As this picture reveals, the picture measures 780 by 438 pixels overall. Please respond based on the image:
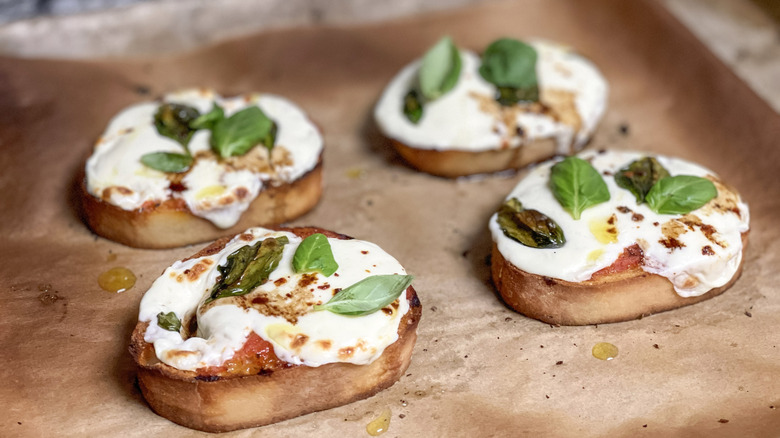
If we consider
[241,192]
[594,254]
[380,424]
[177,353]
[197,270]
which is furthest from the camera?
[241,192]

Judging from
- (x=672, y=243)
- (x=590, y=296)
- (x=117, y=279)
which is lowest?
(x=117, y=279)

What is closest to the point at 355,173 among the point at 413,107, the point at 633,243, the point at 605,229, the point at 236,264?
the point at 413,107

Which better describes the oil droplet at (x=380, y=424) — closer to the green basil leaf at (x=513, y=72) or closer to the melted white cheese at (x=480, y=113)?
the melted white cheese at (x=480, y=113)

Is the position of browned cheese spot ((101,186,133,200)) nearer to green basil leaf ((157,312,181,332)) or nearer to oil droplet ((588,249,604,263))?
green basil leaf ((157,312,181,332))

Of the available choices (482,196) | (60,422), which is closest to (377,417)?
(60,422)

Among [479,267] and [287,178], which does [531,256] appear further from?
[287,178]

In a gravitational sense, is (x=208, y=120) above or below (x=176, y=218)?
above

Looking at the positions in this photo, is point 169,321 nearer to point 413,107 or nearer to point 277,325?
point 277,325

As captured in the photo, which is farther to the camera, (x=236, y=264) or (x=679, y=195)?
(x=679, y=195)
